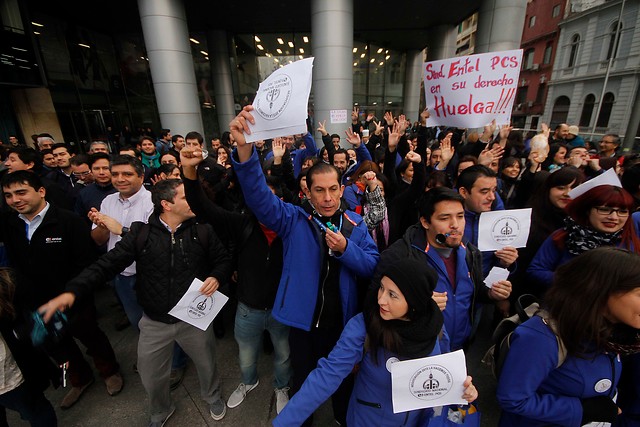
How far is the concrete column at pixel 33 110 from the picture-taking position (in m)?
11.3

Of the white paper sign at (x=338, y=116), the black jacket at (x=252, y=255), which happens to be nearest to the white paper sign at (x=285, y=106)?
the black jacket at (x=252, y=255)

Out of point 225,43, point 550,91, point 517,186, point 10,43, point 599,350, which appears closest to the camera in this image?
point 599,350

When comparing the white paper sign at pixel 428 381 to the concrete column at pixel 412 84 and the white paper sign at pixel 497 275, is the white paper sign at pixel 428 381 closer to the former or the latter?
the white paper sign at pixel 497 275

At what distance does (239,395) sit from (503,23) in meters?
13.3

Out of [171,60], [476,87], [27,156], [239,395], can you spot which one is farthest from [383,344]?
[171,60]

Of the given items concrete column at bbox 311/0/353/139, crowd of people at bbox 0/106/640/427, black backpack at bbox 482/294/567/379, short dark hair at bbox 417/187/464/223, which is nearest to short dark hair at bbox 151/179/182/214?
crowd of people at bbox 0/106/640/427

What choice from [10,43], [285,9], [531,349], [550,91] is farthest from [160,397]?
[550,91]

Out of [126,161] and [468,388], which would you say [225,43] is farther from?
[468,388]

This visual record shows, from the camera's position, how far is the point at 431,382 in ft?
4.66

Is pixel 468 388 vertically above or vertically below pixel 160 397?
above

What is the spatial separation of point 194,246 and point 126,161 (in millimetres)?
1374

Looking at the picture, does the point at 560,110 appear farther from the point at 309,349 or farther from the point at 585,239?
the point at 309,349

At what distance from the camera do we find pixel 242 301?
2391 mm

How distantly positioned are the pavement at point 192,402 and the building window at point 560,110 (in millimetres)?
34101
